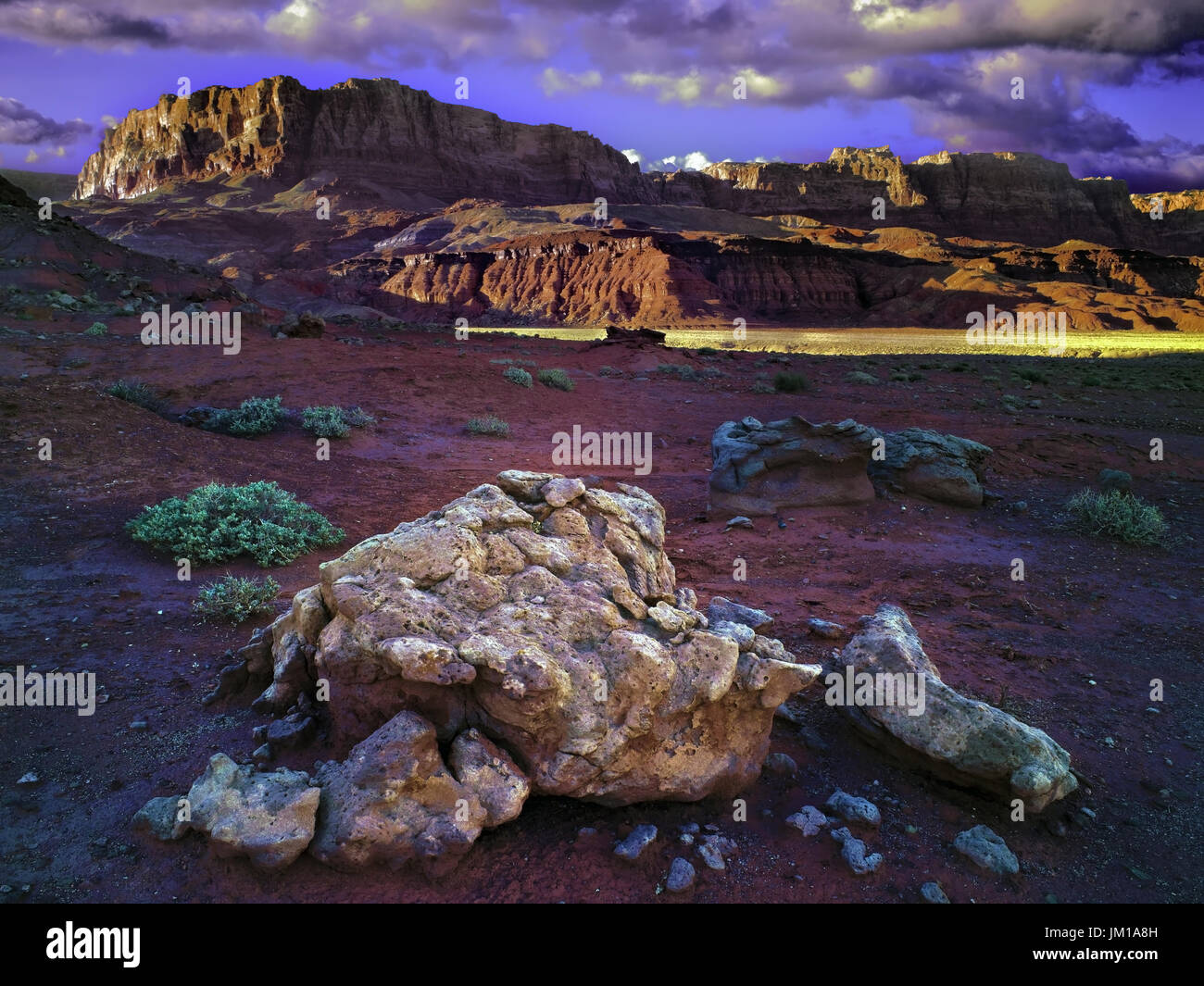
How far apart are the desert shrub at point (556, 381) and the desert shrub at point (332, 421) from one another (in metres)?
6.76

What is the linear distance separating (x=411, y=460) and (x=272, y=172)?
4268 inches

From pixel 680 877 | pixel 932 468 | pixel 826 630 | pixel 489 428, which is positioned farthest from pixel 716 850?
pixel 489 428

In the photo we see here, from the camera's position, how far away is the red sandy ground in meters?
2.81

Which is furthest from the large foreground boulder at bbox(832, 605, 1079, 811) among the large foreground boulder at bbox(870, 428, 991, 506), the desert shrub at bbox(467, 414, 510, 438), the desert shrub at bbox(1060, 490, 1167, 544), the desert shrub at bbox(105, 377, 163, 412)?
the desert shrub at bbox(105, 377, 163, 412)

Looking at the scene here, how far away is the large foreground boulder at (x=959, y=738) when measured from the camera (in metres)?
3.21

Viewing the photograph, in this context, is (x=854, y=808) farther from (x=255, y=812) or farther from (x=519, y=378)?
(x=519, y=378)

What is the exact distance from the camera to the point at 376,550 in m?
3.50

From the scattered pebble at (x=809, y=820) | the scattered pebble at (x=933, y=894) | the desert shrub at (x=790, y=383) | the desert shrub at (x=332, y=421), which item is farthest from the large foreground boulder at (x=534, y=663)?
the desert shrub at (x=790, y=383)

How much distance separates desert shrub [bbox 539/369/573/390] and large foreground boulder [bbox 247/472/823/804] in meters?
14.8

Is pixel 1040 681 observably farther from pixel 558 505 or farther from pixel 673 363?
pixel 673 363

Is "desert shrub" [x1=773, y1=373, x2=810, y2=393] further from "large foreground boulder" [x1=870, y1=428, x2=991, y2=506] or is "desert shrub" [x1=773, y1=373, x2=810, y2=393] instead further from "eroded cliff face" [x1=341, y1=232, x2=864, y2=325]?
"eroded cliff face" [x1=341, y1=232, x2=864, y2=325]

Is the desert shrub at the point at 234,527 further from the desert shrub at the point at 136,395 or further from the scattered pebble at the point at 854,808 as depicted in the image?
the desert shrub at the point at 136,395

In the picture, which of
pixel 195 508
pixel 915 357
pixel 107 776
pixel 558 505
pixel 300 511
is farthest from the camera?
pixel 915 357

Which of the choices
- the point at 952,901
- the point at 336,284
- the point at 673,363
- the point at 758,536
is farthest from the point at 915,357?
the point at 336,284
